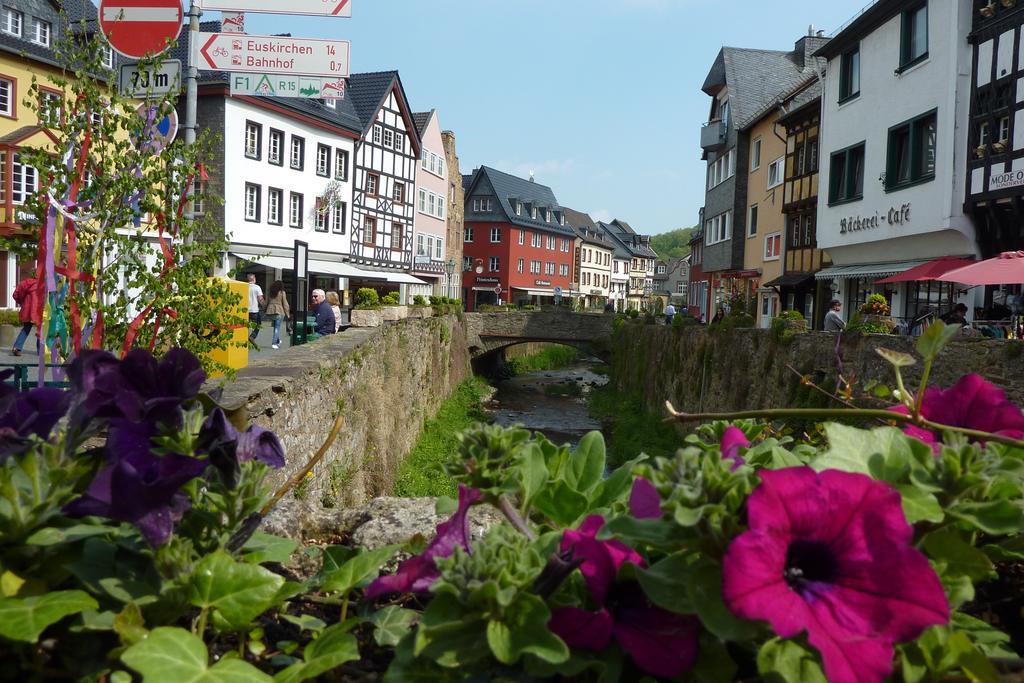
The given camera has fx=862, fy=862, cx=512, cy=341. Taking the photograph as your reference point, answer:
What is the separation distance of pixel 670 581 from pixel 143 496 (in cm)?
53

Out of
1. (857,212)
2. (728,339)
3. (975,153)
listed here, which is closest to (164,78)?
(728,339)

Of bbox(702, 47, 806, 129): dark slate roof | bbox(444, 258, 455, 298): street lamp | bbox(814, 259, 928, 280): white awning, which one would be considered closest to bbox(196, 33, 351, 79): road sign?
bbox(814, 259, 928, 280): white awning

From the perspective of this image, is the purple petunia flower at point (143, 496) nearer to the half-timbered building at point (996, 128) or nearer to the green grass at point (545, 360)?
the half-timbered building at point (996, 128)

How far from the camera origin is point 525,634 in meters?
0.78

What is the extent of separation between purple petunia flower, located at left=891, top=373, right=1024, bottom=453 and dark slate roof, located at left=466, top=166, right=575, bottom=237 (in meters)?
68.8

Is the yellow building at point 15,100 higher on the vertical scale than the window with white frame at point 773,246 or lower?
higher

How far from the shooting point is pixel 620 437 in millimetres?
22656

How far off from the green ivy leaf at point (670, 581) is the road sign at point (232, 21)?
7.68 meters

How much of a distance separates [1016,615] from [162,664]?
0.96m

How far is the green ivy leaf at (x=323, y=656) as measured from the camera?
85 cm

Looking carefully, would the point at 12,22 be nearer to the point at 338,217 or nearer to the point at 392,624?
the point at 338,217

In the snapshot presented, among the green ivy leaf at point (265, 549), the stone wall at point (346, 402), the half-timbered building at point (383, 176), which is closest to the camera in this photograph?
the green ivy leaf at point (265, 549)

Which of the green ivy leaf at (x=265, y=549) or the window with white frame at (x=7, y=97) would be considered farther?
the window with white frame at (x=7, y=97)

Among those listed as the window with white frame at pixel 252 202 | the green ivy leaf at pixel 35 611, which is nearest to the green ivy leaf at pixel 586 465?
the green ivy leaf at pixel 35 611
